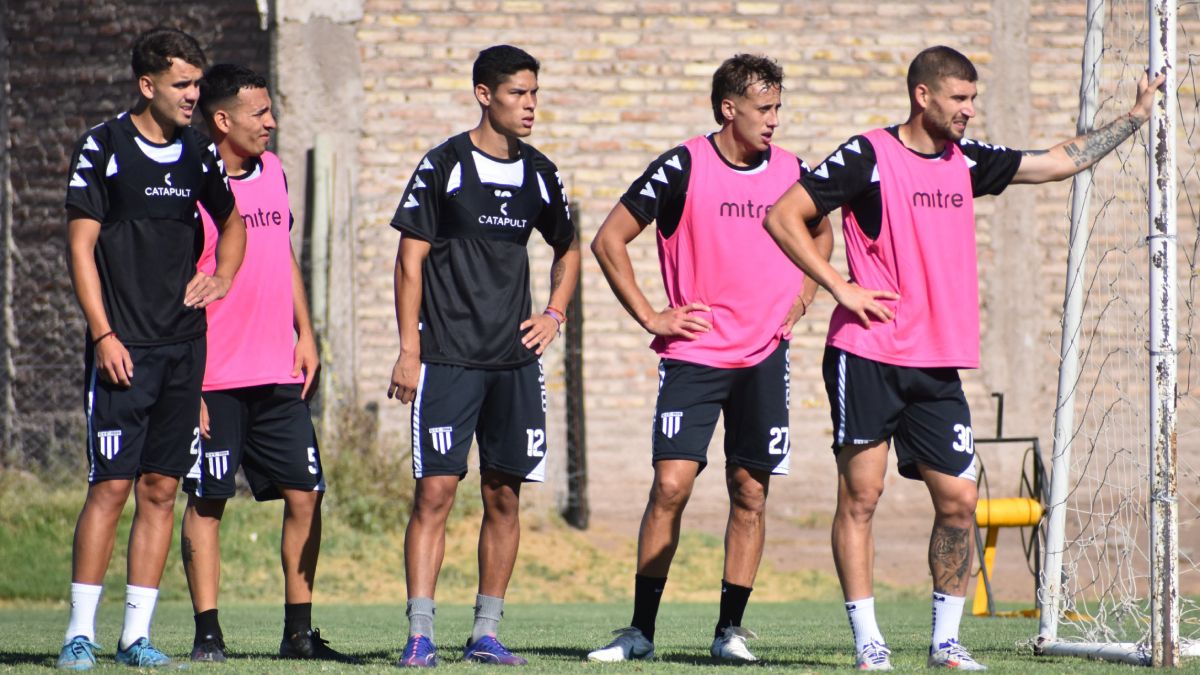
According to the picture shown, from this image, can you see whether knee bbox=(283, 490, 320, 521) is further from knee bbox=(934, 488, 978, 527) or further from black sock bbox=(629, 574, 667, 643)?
knee bbox=(934, 488, 978, 527)

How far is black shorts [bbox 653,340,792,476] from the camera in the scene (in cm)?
640

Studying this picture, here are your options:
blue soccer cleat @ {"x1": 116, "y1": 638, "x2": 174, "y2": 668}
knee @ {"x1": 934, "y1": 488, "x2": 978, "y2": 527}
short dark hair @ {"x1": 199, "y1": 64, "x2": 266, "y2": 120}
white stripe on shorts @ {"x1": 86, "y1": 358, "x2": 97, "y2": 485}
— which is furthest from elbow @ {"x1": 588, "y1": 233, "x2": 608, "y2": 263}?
blue soccer cleat @ {"x1": 116, "y1": 638, "x2": 174, "y2": 668}

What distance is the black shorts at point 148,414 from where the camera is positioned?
19.0 feet

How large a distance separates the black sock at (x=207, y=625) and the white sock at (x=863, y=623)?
2.75 m

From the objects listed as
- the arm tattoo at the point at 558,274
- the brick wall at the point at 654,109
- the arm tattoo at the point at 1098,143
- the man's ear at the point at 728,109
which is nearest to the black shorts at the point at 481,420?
the arm tattoo at the point at 558,274

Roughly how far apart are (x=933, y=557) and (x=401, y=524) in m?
8.76

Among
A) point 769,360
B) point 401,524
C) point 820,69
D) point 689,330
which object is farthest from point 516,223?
point 820,69

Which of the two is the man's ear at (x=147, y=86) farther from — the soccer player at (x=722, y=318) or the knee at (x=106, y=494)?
the soccer player at (x=722, y=318)

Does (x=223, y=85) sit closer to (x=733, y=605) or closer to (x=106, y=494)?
(x=106, y=494)

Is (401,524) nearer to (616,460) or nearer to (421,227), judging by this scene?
(616,460)

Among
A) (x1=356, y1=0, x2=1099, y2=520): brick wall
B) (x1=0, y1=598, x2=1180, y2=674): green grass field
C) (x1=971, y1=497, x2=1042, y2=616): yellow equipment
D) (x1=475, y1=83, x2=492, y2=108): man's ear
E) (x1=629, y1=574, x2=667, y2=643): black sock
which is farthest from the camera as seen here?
(x1=356, y1=0, x2=1099, y2=520): brick wall

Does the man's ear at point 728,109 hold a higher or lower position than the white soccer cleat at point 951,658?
higher

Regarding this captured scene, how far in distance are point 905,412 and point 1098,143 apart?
4.71 feet

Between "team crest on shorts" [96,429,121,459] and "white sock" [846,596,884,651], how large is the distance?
2959 mm
